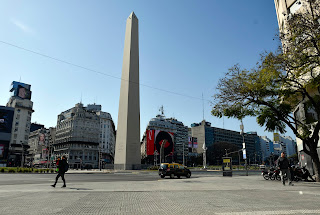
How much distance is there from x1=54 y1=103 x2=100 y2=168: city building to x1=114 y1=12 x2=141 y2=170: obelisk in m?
68.3

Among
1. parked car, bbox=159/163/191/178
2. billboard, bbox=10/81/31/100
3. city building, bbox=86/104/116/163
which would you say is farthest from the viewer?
city building, bbox=86/104/116/163

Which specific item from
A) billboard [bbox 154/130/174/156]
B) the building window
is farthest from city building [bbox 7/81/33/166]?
the building window

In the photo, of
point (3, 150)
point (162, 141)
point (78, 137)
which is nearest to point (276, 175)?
point (3, 150)

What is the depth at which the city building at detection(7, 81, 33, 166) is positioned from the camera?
93.6 meters

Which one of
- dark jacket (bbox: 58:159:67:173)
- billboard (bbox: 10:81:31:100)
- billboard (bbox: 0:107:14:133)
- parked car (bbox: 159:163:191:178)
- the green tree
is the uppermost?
billboard (bbox: 10:81:31:100)

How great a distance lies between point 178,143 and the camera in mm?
145375

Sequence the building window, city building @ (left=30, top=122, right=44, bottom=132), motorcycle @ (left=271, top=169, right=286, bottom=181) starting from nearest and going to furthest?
motorcycle @ (left=271, top=169, right=286, bottom=181), the building window, city building @ (left=30, top=122, right=44, bottom=132)

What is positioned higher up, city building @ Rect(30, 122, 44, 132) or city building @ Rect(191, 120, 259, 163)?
city building @ Rect(30, 122, 44, 132)

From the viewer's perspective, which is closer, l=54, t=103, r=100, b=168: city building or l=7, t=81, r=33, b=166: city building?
l=7, t=81, r=33, b=166: city building

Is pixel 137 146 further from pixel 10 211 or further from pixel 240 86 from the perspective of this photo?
pixel 10 211

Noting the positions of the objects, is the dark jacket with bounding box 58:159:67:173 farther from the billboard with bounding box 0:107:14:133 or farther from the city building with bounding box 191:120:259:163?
the city building with bounding box 191:120:259:163

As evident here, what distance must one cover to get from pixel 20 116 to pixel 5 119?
1635 centimetres

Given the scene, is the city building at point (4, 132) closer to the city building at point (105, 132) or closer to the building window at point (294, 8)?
the city building at point (105, 132)

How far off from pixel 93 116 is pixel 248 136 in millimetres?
119523
